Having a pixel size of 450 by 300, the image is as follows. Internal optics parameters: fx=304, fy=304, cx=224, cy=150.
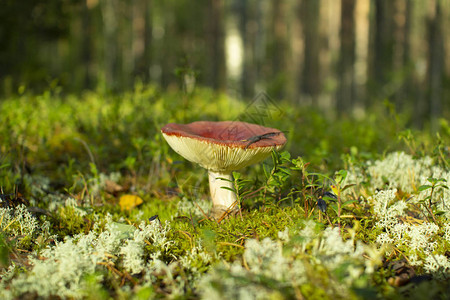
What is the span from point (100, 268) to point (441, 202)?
8.60 feet

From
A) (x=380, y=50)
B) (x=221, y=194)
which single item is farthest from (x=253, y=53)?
(x=221, y=194)

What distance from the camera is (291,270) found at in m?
1.59

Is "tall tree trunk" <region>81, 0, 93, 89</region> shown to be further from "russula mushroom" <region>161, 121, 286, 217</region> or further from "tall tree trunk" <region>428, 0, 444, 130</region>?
"tall tree trunk" <region>428, 0, 444, 130</region>

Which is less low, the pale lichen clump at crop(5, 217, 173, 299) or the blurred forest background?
the blurred forest background

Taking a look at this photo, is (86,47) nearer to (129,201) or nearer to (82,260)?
(129,201)

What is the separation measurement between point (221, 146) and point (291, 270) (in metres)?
0.87

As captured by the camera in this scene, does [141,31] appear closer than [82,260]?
No

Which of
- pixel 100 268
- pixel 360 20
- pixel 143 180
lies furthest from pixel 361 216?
pixel 360 20

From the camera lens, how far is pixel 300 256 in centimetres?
168

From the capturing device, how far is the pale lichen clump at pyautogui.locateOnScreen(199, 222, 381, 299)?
56.4 inches

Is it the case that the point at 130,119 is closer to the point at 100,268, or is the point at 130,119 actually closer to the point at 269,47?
the point at 100,268

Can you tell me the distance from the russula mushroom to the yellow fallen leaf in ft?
2.61

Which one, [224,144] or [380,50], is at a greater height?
[380,50]

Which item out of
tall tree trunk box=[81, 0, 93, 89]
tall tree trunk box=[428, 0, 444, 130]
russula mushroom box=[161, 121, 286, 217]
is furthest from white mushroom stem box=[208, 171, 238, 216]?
tall tree trunk box=[428, 0, 444, 130]
